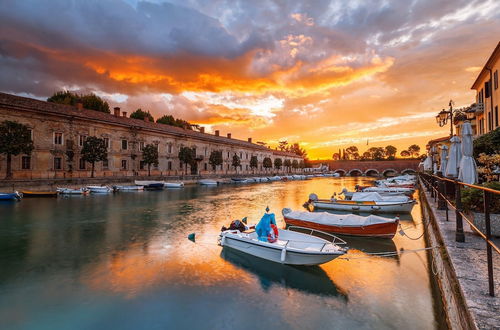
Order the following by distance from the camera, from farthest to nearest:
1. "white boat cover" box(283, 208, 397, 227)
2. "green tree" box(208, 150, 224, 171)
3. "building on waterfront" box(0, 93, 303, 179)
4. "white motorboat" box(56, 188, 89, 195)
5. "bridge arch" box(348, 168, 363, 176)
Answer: "bridge arch" box(348, 168, 363, 176)
"green tree" box(208, 150, 224, 171)
"building on waterfront" box(0, 93, 303, 179)
"white motorboat" box(56, 188, 89, 195)
"white boat cover" box(283, 208, 397, 227)

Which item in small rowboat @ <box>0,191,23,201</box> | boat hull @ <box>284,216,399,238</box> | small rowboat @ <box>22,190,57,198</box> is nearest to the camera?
boat hull @ <box>284,216,399,238</box>

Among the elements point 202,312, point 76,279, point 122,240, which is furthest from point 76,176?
point 202,312

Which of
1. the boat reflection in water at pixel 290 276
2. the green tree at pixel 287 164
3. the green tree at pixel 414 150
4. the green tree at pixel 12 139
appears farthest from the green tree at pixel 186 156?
the green tree at pixel 414 150

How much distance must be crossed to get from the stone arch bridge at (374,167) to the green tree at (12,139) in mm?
95910

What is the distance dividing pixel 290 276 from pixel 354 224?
4916 mm

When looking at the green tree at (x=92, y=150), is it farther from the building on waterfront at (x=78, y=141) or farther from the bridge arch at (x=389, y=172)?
the bridge arch at (x=389, y=172)

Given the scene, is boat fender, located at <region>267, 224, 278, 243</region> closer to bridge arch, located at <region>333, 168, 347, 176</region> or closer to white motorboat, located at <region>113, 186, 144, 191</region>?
white motorboat, located at <region>113, 186, 144, 191</region>

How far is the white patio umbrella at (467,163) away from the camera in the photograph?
9109 millimetres

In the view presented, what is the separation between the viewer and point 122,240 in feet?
40.3

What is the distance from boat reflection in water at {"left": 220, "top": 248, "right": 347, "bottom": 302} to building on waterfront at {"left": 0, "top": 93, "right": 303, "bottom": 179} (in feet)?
112

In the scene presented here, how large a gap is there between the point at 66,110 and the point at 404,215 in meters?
42.4

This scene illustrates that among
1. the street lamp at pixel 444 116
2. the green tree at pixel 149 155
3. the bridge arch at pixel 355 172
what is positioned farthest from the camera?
the bridge arch at pixel 355 172

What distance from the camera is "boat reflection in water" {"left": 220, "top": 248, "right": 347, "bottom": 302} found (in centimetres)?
742

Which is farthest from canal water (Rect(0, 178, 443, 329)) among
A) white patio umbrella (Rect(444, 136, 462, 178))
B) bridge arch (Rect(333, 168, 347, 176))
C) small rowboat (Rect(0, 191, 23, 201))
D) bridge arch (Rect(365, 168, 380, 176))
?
bridge arch (Rect(333, 168, 347, 176))
